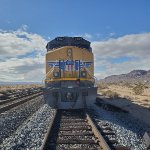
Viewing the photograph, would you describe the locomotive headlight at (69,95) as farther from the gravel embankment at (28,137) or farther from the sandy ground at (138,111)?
the sandy ground at (138,111)

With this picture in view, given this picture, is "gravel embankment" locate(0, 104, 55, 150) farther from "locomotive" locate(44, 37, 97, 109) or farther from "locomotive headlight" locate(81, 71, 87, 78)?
"locomotive headlight" locate(81, 71, 87, 78)

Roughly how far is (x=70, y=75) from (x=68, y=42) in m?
1.89

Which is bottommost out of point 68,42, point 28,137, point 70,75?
point 28,137

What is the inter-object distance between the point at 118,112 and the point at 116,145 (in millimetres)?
8301

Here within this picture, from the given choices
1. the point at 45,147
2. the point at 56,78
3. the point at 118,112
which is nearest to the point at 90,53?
the point at 56,78

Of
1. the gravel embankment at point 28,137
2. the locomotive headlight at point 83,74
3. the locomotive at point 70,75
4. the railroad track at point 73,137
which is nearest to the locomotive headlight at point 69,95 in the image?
the locomotive at point 70,75

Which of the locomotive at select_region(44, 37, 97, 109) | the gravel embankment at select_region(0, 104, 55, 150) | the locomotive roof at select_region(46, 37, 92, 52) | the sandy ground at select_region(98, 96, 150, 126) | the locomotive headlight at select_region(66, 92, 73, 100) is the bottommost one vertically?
the gravel embankment at select_region(0, 104, 55, 150)

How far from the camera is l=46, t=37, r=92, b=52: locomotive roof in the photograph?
1542cm

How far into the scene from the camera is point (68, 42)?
15.4 m

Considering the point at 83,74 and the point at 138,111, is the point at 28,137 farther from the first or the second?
the point at 138,111

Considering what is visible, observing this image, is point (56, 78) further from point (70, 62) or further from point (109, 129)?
point (109, 129)

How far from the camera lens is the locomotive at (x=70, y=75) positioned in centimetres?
1406

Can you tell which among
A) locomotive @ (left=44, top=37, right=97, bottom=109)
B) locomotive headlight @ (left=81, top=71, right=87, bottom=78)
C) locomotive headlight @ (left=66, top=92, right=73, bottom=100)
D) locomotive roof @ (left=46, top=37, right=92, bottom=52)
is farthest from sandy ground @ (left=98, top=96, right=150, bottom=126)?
locomotive roof @ (left=46, top=37, right=92, bottom=52)

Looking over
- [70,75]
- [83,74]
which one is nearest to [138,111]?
[83,74]
